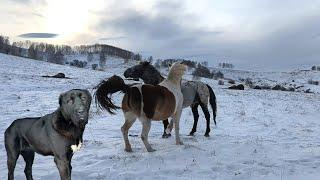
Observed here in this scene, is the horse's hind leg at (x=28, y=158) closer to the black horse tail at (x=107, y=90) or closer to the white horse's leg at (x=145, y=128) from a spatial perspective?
the black horse tail at (x=107, y=90)

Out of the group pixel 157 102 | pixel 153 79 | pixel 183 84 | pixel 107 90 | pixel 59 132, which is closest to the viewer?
pixel 59 132

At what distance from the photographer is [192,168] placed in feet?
29.2

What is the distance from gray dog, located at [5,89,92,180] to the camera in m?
6.09

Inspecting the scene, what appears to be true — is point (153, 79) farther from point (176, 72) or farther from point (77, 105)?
point (77, 105)

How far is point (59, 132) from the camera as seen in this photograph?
643 centimetres

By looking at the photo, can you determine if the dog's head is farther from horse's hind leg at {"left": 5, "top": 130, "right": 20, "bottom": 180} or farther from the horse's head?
the horse's head

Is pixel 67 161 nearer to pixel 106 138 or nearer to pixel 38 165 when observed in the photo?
pixel 38 165

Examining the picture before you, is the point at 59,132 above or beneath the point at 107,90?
beneath

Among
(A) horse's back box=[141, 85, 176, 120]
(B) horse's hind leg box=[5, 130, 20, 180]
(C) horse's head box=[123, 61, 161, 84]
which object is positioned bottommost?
(B) horse's hind leg box=[5, 130, 20, 180]

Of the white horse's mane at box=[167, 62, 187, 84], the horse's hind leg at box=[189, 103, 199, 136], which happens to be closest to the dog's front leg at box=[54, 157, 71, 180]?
the white horse's mane at box=[167, 62, 187, 84]

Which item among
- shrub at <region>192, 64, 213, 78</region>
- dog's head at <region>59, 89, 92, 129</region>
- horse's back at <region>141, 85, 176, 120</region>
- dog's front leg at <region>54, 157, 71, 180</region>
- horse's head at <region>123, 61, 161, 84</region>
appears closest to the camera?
dog's head at <region>59, 89, 92, 129</region>

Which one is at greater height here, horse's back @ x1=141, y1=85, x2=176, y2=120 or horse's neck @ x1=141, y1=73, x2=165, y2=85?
horse's neck @ x1=141, y1=73, x2=165, y2=85

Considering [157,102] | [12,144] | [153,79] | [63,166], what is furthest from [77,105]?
[153,79]

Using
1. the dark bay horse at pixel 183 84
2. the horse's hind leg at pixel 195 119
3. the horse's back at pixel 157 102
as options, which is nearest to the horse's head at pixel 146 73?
the dark bay horse at pixel 183 84
